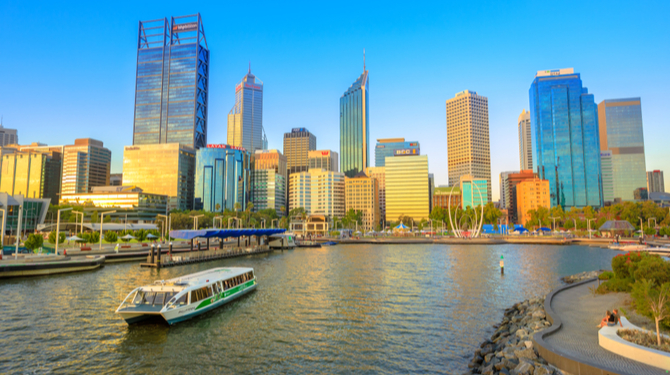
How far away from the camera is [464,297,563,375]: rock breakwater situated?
58.0 ft

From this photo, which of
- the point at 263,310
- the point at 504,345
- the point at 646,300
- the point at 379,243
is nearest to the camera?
the point at 646,300

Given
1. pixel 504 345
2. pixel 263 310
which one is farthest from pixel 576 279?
pixel 263 310

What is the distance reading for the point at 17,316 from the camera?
32688 mm

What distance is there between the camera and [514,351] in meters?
20.2

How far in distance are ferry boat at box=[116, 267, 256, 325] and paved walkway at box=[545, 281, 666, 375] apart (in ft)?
89.6

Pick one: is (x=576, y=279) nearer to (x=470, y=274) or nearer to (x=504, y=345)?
(x=470, y=274)

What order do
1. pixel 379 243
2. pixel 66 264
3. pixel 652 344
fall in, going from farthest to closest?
pixel 379 243, pixel 66 264, pixel 652 344

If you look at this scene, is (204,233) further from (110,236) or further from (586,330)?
(586,330)

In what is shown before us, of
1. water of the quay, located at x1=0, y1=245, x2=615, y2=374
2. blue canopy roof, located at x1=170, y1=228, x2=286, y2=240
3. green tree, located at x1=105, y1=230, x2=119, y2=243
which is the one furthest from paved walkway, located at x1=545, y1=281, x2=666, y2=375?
green tree, located at x1=105, y1=230, x2=119, y2=243

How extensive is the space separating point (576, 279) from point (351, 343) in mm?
38424

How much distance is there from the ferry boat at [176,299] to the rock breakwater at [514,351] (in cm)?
2322

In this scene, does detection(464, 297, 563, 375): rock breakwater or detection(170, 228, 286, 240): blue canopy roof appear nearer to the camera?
detection(464, 297, 563, 375): rock breakwater

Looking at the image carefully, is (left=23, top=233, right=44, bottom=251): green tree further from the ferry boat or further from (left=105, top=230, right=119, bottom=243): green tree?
the ferry boat

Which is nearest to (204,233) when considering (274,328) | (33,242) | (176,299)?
(33,242)
